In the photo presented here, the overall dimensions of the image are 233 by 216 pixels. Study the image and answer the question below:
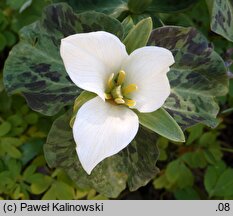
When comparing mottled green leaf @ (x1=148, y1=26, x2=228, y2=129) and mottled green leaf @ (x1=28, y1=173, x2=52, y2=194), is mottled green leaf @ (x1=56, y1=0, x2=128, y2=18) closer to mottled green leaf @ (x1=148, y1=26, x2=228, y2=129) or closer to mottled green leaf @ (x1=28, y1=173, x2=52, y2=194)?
mottled green leaf @ (x1=148, y1=26, x2=228, y2=129)

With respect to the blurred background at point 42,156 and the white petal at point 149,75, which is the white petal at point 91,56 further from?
the blurred background at point 42,156

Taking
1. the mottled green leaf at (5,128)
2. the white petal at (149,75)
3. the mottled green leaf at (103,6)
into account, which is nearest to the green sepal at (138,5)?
the mottled green leaf at (103,6)

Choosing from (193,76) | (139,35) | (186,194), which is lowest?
(186,194)

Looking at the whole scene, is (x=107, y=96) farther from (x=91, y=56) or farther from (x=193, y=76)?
(x=193, y=76)

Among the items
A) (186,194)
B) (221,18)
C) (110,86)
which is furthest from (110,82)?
(186,194)

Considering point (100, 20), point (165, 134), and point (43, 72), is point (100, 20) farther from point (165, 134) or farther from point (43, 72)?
point (165, 134)

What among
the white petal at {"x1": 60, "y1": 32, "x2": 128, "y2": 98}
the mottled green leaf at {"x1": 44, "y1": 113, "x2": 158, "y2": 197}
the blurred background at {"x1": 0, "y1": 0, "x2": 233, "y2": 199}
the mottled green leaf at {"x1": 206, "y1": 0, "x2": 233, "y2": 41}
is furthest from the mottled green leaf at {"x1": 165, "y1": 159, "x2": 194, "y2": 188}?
the white petal at {"x1": 60, "y1": 32, "x2": 128, "y2": 98}
